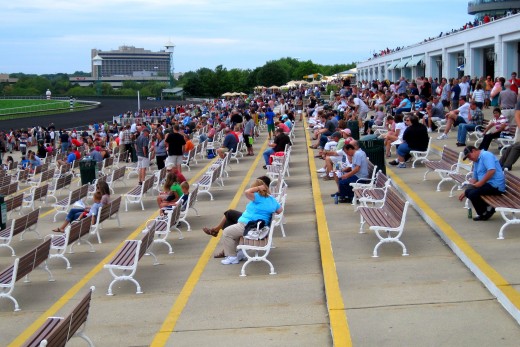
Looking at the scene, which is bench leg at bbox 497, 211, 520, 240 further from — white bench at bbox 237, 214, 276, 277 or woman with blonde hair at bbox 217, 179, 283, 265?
woman with blonde hair at bbox 217, 179, 283, 265

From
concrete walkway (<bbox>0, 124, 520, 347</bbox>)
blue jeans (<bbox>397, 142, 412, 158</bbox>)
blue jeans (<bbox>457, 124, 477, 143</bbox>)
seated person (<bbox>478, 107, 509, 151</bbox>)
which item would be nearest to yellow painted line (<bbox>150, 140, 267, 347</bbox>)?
concrete walkway (<bbox>0, 124, 520, 347</bbox>)

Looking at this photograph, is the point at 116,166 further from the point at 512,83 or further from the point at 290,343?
the point at 290,343

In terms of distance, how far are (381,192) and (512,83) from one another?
35.3ft

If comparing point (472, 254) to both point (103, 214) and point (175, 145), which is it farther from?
point (175, 145)

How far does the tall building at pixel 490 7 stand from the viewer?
5716cm

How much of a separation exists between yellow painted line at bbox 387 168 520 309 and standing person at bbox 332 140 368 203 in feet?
3.19

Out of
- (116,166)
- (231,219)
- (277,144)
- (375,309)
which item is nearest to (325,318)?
(375,309)

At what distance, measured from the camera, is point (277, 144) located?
22.4 meters

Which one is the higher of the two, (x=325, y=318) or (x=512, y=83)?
(x=512, y=83)

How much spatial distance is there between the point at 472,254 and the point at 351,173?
5197 mm

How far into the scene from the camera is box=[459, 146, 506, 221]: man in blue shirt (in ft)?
37.4

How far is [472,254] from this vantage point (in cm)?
959

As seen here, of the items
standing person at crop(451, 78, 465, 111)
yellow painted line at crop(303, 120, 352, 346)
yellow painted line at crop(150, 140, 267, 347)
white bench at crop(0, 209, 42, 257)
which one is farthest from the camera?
standing person at crop(451, 78, 465, 111)

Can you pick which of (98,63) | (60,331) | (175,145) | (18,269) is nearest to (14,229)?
(18,269)
